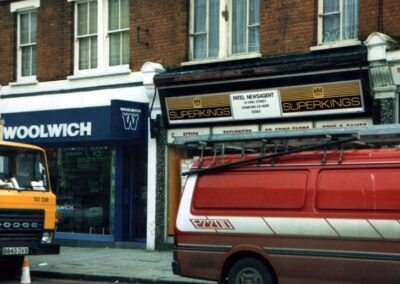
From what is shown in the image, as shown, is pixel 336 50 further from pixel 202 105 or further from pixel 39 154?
pixel 39 154

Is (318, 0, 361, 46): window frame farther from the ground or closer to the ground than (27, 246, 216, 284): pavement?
farther from the ground

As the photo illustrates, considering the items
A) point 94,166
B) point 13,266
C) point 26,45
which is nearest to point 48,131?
point 94,166

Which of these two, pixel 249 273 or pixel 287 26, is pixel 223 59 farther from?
pixel 249 273

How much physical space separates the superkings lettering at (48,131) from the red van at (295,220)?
778 centimetres

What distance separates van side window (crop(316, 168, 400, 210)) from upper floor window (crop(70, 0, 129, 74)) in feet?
32.4

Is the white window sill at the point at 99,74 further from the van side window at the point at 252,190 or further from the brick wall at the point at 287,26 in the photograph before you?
the van side window at the point at 252,190

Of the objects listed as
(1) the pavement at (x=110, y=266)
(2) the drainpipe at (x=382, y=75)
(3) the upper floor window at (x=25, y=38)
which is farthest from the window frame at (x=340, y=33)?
(3) the upper floor window at (x=25, y=38)

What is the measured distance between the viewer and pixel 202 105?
53.2 feet

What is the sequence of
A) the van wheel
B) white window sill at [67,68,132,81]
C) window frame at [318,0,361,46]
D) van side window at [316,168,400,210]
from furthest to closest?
white window sill at [67,68,132,81], window frame at [318,0,361,46], the van wheel, van side window at [316,168,400,210]

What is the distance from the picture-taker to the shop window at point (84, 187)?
1834 cm

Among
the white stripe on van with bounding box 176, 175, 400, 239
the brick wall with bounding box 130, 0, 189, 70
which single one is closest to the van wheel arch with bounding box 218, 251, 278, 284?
the white stripe on van with bounding box 176, 175, 400, 239

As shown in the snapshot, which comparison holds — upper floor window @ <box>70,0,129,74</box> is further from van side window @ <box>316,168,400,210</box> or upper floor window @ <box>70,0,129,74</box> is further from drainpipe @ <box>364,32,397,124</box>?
van side window @ <box>316,168,400,210</box>

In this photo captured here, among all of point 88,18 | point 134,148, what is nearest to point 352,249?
point 134,148

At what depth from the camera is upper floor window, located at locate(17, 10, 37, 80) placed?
20219mm
